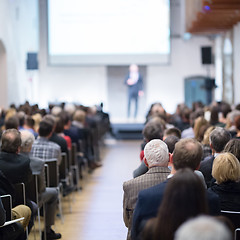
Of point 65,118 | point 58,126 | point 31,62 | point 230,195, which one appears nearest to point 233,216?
point 230,195

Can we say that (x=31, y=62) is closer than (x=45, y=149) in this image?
No

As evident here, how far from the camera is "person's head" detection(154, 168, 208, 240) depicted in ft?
6.96

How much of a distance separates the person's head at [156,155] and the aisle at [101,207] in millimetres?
2103

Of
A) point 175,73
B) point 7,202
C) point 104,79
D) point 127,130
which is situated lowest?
point 127,130

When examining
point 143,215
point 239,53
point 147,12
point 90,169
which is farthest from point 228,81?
point 143,215

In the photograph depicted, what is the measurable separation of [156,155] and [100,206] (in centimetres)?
408

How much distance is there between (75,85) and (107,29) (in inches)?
169

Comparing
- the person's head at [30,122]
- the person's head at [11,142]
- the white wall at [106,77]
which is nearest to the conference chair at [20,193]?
the person's head at [11,142]

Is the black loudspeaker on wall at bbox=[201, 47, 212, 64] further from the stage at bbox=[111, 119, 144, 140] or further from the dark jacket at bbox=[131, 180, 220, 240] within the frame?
the dark jacket at bbox=[131, 180, 220, 240]

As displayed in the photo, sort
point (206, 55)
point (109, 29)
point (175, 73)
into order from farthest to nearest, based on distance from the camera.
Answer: point (175, 73) → point (109, 29) → point (206, 55)

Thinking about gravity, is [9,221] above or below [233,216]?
below

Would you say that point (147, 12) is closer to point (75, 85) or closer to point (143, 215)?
point (75, 85)

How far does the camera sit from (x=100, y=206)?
298 inches

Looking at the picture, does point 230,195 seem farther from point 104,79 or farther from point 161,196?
point 104,79
